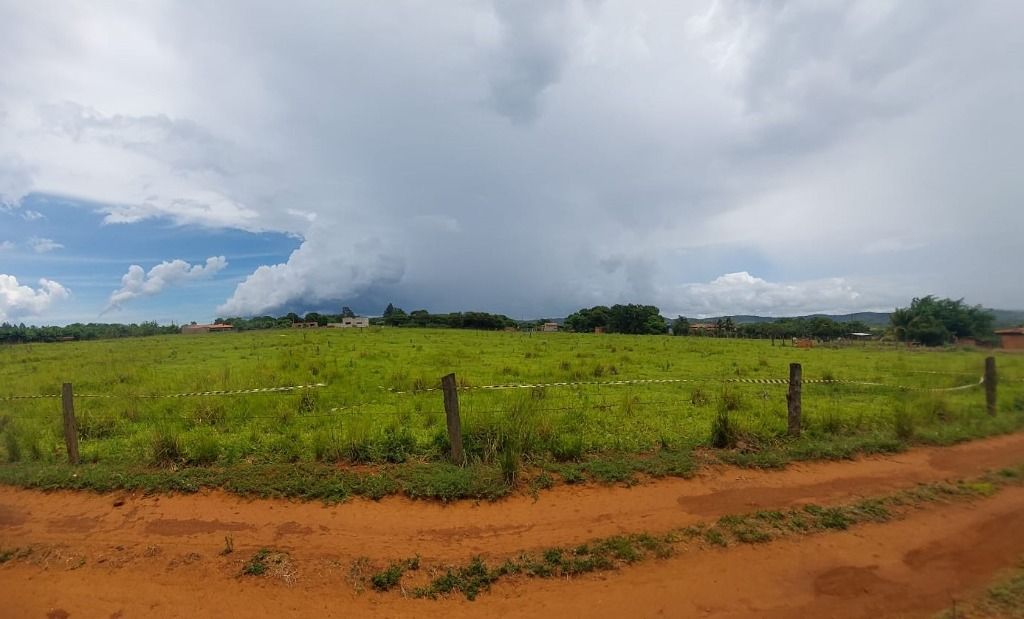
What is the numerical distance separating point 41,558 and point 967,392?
19.3 metres

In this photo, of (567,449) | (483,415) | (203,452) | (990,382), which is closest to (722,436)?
(567,449)

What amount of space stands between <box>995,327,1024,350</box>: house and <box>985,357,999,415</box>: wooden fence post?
0.62 m

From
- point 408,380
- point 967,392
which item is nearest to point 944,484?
point 967,392

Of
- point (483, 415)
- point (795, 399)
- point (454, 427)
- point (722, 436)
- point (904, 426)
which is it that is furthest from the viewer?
point (904, 426)

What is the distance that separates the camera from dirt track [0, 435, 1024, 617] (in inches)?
173

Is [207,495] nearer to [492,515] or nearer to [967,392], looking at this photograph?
[492,515]

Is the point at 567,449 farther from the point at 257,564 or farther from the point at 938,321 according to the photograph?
the point at 938,321

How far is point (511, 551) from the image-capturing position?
520 centimetres

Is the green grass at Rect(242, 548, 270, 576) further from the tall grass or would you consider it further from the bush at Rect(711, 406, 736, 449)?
the bush at Rect(711, 406, 736, 449)

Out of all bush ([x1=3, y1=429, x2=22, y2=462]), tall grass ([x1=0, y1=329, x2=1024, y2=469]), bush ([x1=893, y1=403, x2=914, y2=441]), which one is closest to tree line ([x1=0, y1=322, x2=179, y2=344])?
tall grass ([x1=0, y1=329, x2=1024, y2=469])

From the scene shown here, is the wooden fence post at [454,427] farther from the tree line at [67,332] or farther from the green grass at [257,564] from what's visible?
the tree line at [67,332]

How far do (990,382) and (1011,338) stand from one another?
3.75 ft

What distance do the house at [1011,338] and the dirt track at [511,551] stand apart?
637 centimetres

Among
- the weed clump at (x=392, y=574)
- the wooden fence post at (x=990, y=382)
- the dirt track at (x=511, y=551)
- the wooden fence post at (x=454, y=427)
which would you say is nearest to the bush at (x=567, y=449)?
the dirt track at (x=511, y=551)
